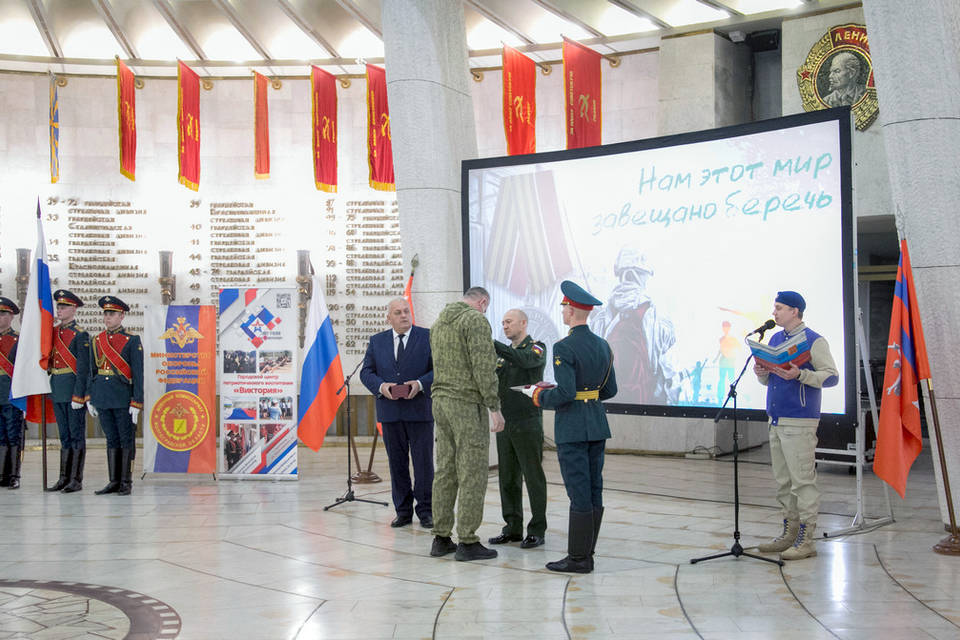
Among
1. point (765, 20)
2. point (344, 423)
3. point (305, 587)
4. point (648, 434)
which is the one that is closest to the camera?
point (305, 587)

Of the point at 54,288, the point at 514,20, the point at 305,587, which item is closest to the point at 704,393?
the point at 305,587

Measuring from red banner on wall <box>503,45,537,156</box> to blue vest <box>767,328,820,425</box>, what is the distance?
6.07 meters

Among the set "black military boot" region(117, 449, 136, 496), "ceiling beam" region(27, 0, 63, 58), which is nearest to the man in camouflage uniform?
"black military boot" region(117, 449, 136, 496)

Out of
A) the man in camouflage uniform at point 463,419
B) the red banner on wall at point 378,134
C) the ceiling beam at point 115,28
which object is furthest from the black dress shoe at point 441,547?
the ceiling beam at point 115,28

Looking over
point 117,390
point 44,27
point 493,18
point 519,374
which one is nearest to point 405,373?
point 519,374

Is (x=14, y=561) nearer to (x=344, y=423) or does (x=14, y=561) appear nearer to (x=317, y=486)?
(x=317, y=486)

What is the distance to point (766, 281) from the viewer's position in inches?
285

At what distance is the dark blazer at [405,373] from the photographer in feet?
22.3

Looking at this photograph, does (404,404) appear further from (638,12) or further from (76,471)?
(638,12)

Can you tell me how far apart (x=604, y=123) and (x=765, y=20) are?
231cm

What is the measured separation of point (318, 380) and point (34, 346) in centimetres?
263

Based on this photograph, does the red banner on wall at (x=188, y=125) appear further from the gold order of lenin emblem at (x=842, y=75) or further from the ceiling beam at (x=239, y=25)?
the gold order of lenin emblem at (x=842, y=75)

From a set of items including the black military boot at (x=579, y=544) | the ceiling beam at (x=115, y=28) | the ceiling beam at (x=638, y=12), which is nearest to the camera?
the black military boot at (x=579, y=544)

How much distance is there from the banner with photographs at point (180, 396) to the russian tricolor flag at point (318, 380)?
3.34ft
